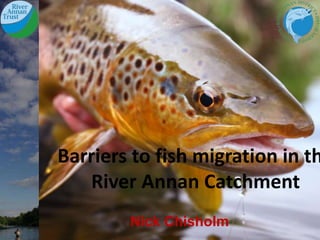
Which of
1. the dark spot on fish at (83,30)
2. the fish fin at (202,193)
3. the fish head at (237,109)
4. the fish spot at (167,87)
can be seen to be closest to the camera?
the fish head at (237,109)

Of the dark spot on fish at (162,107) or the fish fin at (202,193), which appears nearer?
the dark spot on fish at (162,107)

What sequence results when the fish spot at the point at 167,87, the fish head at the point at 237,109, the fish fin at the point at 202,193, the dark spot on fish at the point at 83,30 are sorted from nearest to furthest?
the fish head at the point at 237,109 < the fish spot at the point at 167,87 < the fish fin at the point at 202,193 < the dark spot on fish at the point at 83,30

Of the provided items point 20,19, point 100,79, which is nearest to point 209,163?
point 100,79

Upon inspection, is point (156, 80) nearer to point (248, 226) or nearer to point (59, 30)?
point (59, 30)

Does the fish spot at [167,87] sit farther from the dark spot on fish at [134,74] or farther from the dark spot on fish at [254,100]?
the dark spot on fish at [254,100]

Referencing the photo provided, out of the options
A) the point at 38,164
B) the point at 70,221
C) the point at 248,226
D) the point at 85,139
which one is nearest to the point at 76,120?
the point at 85,139

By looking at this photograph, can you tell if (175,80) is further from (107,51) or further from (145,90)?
(107,51)

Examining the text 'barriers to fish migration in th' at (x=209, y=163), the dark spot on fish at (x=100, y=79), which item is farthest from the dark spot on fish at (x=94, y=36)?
the text 'barriers to fish migration in th' at (x=209, y=163)
